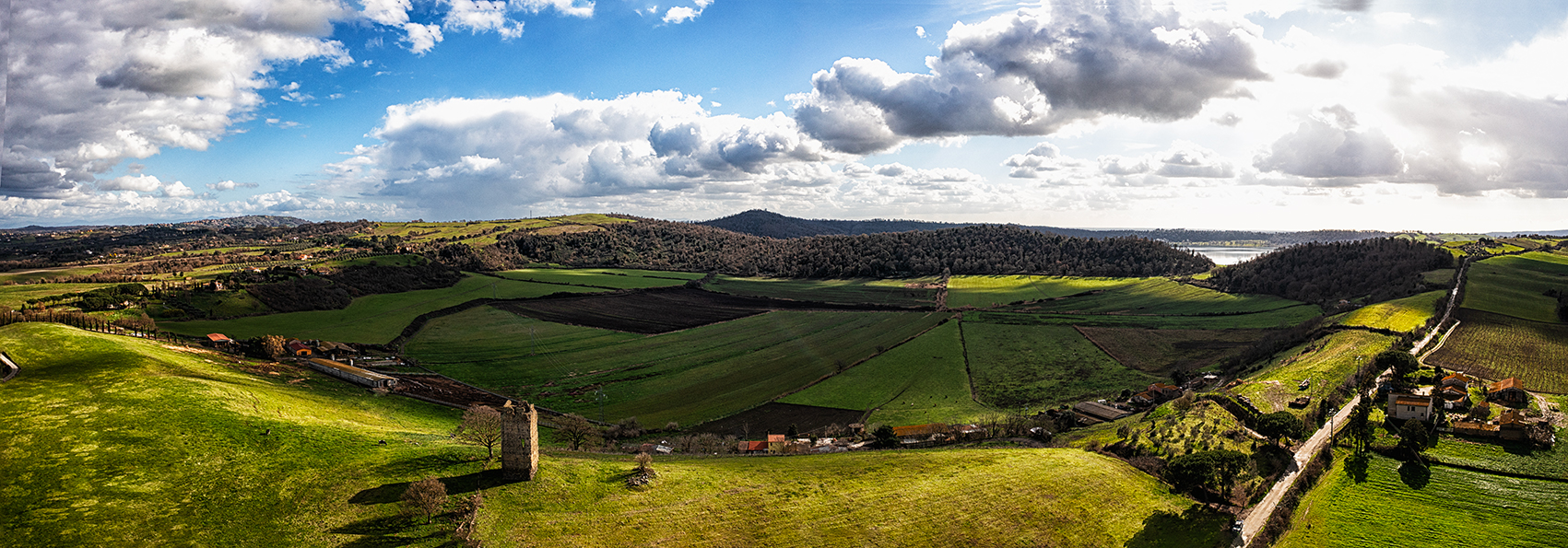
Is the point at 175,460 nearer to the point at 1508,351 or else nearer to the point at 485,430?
the point at 485,430

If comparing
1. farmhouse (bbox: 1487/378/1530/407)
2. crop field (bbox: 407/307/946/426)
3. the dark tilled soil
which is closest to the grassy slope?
the dark tilled soil

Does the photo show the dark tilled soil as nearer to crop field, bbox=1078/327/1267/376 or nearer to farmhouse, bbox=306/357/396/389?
farmhouse, bbox=306/357/396/389

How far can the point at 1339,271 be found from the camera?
381ft

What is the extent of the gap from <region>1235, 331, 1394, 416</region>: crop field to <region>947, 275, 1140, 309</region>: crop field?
55472 mm

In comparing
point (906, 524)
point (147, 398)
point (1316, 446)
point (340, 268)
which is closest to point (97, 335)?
point (147, 398)

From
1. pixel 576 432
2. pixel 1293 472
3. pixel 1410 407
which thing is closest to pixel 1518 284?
pixel 1410 407

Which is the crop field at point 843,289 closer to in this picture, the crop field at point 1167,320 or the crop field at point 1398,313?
the crop field at point 1167,320

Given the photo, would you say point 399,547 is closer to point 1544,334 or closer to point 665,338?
point 665,338

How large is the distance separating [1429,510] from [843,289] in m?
119

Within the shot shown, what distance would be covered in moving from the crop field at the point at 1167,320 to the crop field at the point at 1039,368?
568 cm

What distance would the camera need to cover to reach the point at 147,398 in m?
32.8

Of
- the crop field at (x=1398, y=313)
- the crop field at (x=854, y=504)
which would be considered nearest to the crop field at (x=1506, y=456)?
the crop field at (x=854, y=504)

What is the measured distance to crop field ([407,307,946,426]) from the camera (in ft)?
202

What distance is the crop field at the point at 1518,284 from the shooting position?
75.8m
